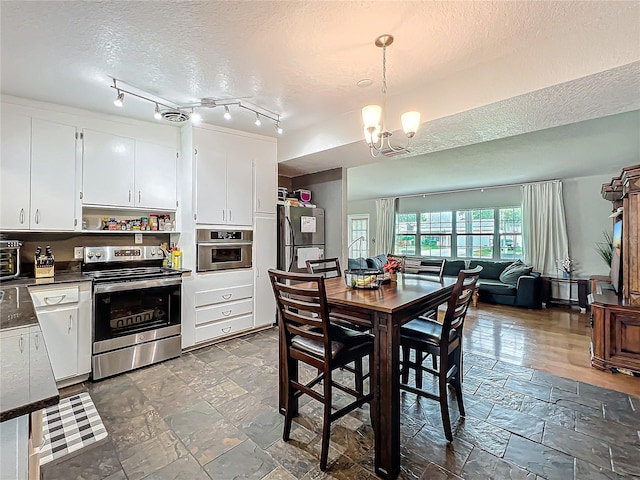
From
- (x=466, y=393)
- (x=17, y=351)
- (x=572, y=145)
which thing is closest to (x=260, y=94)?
(x=17, y=351)

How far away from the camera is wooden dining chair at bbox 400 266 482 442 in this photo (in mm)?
1871

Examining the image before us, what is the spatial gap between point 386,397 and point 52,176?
341 centimetres

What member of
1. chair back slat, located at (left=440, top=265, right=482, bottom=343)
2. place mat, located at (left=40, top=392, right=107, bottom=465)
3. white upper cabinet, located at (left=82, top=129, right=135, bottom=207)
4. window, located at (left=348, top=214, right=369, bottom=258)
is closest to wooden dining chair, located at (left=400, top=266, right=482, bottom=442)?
chair back slat, located at (left=440, top=265, right=482, bottom=343)

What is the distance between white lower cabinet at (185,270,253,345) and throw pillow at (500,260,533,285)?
4.97 meters

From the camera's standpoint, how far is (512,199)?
6656 millimetres

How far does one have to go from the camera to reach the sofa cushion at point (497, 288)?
572cm

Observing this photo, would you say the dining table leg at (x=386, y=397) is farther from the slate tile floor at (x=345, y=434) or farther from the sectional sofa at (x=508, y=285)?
the sectional sofa at (x=508, y=285)

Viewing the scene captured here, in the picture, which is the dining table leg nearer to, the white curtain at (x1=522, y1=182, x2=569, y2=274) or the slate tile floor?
the slate tile floor

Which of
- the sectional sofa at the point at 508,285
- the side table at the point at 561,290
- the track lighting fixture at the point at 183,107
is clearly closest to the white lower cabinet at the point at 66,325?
the track lighting fixture at the point at 183,107

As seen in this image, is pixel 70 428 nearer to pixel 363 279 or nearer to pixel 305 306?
pixel 305 306

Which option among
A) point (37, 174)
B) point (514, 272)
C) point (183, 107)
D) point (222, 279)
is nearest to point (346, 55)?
point (183, 107)

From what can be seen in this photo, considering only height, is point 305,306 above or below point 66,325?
Result: above

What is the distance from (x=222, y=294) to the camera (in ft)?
11.9

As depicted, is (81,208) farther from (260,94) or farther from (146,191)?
(260,94)
